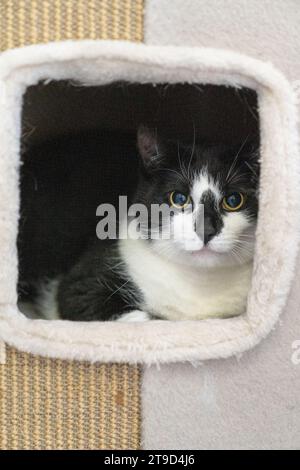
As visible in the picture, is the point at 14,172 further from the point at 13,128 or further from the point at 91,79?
the point at 91,79

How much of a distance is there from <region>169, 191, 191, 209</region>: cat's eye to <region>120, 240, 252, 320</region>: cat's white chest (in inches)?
5.9

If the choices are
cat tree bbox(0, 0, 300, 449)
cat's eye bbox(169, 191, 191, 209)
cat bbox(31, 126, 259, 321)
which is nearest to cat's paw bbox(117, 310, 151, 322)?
cat bbox(31, 126, 259, 321)

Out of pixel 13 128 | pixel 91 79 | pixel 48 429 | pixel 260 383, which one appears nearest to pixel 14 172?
pixel 13 128

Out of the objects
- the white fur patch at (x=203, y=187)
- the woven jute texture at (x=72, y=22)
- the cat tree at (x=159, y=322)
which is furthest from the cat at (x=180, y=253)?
the woven jute texture at (x=72, y=22)

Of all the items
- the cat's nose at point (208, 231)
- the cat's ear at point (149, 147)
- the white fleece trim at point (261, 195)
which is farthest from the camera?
the cat's ear at point (149, 147)

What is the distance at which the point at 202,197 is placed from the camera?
1.08 meters

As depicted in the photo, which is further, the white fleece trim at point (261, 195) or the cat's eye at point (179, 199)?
the cat's eye at point (179, 199)

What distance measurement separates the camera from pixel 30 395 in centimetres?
98

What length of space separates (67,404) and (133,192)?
60 cm

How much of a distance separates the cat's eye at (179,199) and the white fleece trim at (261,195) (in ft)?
0.66

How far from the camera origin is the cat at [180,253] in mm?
1100

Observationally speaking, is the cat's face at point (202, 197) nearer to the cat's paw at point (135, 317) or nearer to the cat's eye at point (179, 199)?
the cat's eye at point (179, 199)

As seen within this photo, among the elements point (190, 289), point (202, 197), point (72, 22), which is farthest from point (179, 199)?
point (72, 22)

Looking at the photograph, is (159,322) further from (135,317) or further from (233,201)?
(233,201)
